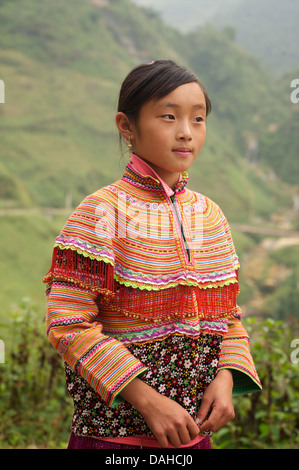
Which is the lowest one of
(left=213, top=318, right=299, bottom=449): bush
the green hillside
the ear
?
(left=213, top=318, right=299, bottom=449): bush

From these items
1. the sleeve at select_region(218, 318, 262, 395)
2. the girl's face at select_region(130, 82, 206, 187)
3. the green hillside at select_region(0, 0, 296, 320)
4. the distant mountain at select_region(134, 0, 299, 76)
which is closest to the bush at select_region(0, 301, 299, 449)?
the sleeve at select_region(218, 318, 262, 395)

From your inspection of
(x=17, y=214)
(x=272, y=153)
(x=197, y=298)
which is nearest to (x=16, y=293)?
(x=17, y=214)

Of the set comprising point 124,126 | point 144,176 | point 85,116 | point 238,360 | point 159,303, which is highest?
point 85,116

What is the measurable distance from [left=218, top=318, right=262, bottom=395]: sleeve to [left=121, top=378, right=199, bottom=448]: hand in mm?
188

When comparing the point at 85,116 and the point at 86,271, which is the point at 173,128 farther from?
the point at 85,116

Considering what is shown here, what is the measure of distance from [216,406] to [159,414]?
0.15m

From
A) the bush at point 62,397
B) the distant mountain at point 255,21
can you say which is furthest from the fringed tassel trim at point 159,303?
the distant mountain at point 255,21

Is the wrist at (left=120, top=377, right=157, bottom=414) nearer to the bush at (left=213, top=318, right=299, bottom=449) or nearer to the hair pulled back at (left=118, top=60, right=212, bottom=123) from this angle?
the hair pulled back at (left=118, top=60, right=212, bottom=123)

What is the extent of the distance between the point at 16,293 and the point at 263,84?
504 inches

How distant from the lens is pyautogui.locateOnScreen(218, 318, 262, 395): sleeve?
99cm

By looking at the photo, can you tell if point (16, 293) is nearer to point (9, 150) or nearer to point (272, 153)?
point (9, 150)

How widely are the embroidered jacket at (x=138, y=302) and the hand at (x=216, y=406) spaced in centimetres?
2

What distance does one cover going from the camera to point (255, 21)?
16.8m

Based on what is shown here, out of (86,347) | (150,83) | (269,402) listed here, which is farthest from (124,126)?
(269,402)
